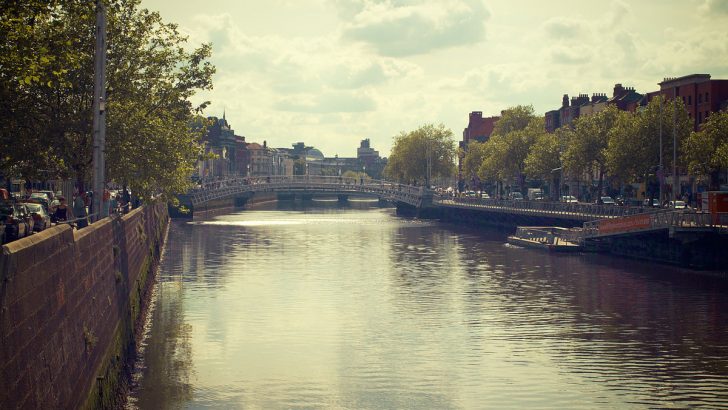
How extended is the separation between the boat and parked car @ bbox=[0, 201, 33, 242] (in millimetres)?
50692

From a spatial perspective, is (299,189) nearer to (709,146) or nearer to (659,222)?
(709,146)

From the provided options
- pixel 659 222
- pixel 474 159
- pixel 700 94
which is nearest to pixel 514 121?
pixel 474 159

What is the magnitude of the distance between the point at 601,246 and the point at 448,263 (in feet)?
43.2

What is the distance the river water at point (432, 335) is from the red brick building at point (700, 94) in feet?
142

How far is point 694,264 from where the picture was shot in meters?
63.0

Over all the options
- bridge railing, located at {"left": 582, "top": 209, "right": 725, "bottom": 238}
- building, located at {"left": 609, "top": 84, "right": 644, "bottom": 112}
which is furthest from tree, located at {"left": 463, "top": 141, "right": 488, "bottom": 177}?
bridge railing, located at {"left": 582, "top": 209, "right": 725, "bottom": 238}

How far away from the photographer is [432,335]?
38969 mm

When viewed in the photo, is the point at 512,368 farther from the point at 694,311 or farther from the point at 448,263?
the point at 448,263

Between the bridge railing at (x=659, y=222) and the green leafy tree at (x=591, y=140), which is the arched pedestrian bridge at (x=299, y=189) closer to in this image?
the green leafy tree at (x=591, y=140)

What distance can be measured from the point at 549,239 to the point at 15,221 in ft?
189

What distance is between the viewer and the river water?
95.0ft

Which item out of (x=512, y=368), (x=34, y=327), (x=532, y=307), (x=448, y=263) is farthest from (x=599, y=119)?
(x=34, y=327)

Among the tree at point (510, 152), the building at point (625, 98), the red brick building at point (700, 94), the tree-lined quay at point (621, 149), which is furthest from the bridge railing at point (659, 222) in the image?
the tree at point (510, 152)

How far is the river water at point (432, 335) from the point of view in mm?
28969
